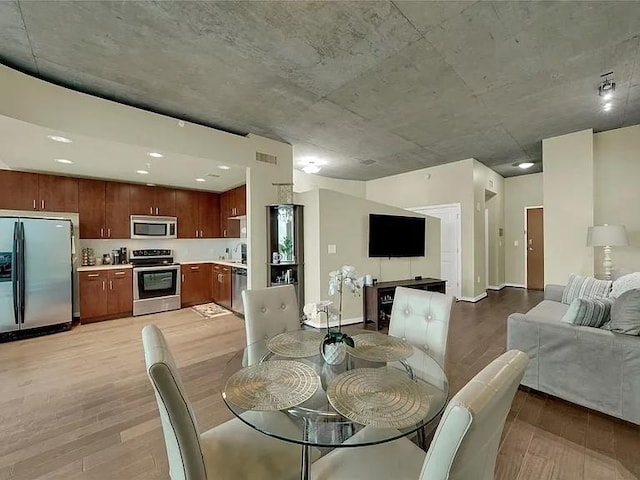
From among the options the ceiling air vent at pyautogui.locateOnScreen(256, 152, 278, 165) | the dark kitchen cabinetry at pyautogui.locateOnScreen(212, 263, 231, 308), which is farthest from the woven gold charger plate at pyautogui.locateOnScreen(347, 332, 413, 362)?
the dark kitchen cabinetry at pyautogui.locateOnScreen(212, 263, 231, 308)

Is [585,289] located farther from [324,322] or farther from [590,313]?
[324,322]

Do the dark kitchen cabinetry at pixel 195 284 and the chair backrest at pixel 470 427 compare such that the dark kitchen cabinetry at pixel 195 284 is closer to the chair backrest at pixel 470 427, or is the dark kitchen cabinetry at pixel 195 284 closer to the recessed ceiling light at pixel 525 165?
the chair backrest at pixel 470 427

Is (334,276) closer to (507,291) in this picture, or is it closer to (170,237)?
(170,237)

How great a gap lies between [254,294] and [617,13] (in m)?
3.42

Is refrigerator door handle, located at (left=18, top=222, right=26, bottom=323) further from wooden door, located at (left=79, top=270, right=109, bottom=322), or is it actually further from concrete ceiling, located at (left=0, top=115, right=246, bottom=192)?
concrete ceiling, located at (left=0, top=115, right=246, bottom=192)

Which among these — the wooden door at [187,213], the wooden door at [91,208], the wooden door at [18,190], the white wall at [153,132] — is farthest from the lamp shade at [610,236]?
the wooden door at [18,190]

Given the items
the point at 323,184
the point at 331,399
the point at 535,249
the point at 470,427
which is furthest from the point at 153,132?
the point at 535,249

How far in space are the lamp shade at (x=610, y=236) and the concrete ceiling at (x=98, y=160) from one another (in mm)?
5090

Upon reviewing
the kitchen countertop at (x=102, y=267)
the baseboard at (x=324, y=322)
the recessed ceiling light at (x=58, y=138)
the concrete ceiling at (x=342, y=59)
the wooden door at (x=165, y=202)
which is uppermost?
the concrete ceiling at (x=342, y=59)

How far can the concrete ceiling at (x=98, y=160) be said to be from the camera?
309 centimetres

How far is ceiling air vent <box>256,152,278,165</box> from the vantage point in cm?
453

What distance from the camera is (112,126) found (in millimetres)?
3252

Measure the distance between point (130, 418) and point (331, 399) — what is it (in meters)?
1.84

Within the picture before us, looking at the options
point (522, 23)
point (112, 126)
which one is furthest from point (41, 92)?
point (522, 23)
